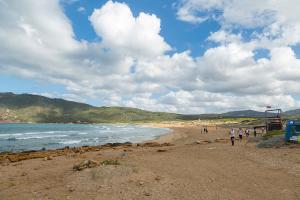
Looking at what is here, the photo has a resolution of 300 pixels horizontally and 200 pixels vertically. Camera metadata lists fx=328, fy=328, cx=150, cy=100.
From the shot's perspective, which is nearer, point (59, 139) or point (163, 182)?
point (163, 182)

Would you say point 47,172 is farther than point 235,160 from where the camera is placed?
No

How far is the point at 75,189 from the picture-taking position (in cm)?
1383

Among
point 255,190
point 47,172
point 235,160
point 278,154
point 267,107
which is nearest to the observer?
point 255,190

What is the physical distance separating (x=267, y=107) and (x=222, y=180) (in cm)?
3038

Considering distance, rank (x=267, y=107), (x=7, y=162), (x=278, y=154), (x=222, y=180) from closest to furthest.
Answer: (x=222, y=180), (x=278, y=154), (x=7, y=162), (x=267, y=107)

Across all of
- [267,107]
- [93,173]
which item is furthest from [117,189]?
[267,107]

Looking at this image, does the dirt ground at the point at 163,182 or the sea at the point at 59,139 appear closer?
the dirt ground at the point at 163,182

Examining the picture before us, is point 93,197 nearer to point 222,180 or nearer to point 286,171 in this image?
point 222,180

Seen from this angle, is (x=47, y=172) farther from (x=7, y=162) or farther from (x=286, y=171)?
(x=286, y=171)

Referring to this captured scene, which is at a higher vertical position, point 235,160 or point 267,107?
point 267,107

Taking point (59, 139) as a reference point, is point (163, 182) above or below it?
above

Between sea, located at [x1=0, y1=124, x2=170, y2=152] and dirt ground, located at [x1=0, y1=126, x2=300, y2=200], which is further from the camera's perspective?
sea, located at [x1=0, y1=124, x2=170, y2=152]

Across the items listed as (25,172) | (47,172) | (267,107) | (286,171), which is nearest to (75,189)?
(47,172)

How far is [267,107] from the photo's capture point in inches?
1692
